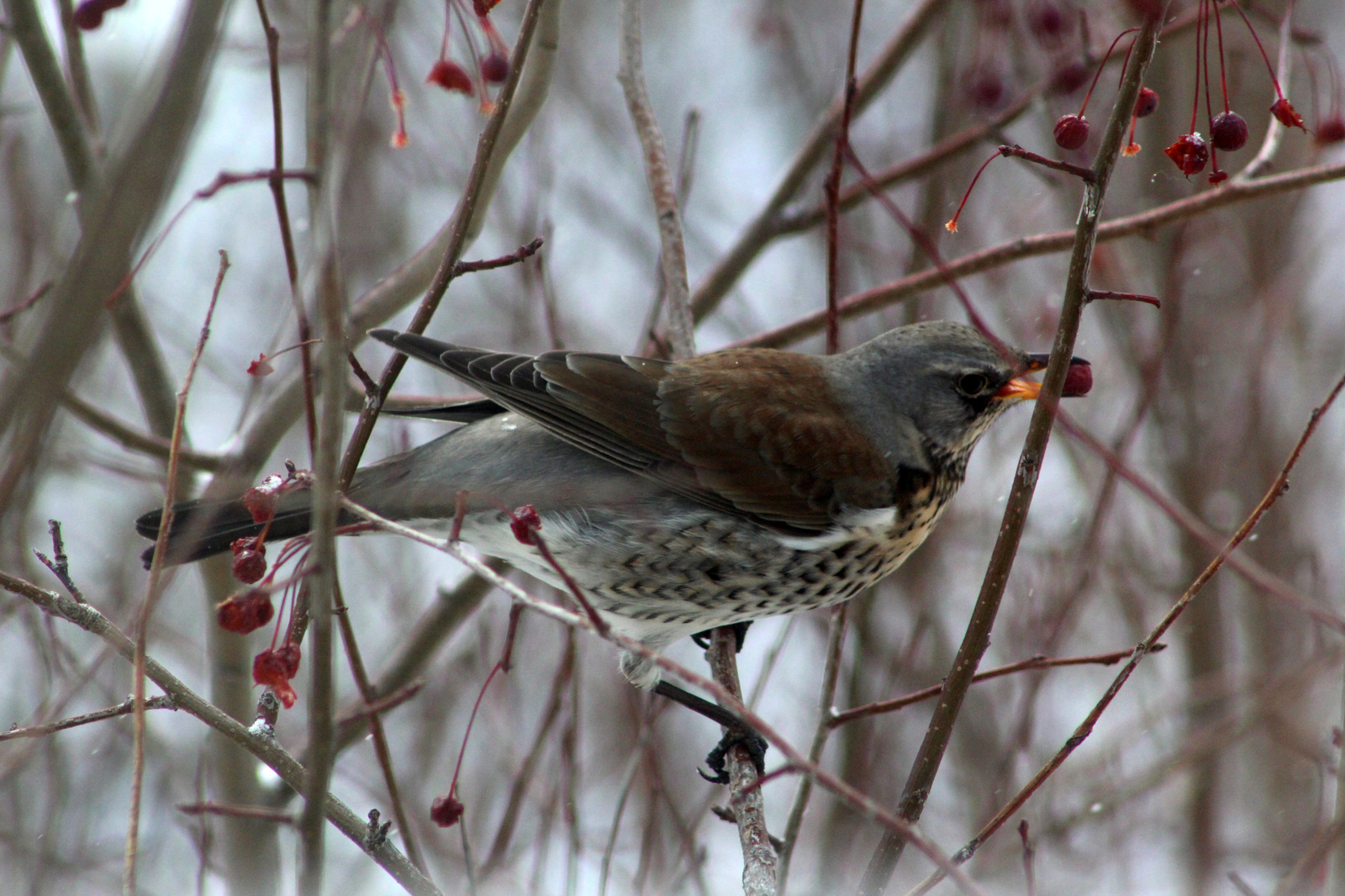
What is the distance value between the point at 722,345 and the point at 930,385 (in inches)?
131

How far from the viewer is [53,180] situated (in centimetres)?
581

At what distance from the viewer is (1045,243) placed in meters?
3.67

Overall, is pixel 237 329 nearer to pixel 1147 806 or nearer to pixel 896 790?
pixel 896 790

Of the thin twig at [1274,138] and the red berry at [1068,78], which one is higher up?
the red berry at [1068,78]

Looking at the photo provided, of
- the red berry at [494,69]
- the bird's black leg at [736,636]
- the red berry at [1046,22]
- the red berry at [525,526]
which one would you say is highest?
the red berry at [1046,22]

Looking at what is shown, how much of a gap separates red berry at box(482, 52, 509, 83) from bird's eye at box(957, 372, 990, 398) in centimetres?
176

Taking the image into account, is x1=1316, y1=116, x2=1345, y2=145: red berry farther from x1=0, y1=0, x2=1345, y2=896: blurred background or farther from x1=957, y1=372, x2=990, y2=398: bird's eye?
x1=957, y1=372, x2=990, y2=398: bird's eye

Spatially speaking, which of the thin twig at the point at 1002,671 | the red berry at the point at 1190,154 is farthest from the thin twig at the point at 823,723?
the red berry at the point at 1190,154

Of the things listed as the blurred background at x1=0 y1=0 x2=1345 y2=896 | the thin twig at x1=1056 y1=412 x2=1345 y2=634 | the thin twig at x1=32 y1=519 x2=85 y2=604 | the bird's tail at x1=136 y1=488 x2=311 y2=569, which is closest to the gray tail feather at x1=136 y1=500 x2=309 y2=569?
the bird's tail at x1=136 y1=488 x2=311 y2=569

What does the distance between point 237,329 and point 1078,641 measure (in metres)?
6.30

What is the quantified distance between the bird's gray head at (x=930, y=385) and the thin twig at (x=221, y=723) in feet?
7.09

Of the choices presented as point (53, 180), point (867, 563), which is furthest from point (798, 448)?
point (53, 180)

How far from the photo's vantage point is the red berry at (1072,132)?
8.55 feet

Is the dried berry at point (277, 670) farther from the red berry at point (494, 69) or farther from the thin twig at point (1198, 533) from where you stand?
the red berry at point (494, 69)
